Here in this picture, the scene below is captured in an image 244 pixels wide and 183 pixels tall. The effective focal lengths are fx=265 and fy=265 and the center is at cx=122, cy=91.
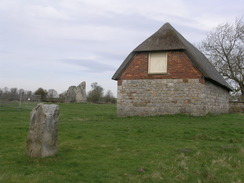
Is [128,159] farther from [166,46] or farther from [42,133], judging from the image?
[166,46]

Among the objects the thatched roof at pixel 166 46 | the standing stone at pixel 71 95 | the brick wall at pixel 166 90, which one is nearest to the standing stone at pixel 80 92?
the standing stone at pixel 71 95

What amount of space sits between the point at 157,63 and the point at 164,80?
1254 millimetres

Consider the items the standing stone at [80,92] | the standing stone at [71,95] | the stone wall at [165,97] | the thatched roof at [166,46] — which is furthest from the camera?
the standing stone at [80,92]

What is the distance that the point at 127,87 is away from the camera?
58.4 feet

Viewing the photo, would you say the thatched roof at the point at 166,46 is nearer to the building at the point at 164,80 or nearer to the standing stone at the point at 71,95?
the building at the point at 164,80

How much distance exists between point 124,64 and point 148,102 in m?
3.13

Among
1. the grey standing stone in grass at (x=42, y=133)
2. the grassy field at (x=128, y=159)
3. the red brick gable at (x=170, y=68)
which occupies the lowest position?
the grassy field at (x=128, y=159)

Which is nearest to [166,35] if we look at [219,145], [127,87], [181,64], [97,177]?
[181,64]

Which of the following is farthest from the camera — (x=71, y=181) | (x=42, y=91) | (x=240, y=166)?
(x=42, y=91)

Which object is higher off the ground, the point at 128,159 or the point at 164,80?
the point at 164,80

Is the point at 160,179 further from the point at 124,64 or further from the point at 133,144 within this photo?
the point at 124,64

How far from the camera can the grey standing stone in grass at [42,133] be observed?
20.6 feet

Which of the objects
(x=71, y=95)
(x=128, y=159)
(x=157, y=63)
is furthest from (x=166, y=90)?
(x=71, y=95)

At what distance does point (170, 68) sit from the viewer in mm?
16828
